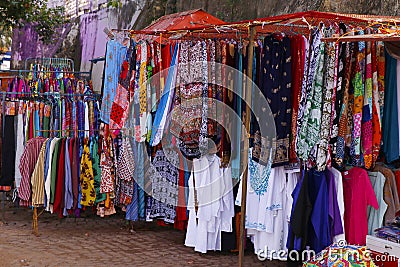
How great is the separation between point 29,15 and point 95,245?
686 centimetres

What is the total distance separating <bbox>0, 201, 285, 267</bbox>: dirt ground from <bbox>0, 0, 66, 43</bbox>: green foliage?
4876 mm

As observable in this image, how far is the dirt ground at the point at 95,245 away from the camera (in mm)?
5938

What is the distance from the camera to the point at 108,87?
7.03m

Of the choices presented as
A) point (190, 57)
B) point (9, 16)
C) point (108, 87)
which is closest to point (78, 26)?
point (9, 16)

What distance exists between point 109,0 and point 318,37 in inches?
346

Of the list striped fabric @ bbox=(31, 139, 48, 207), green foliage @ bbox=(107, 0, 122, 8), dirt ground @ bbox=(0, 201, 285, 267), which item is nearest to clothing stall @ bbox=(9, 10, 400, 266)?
A: striped fabric @ bbox=(31, 139, 48, 207)

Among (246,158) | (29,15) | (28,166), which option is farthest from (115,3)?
(246,158)

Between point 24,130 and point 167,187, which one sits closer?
point 167,187

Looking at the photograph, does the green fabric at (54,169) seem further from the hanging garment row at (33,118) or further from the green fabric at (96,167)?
the hanging garment row at (33,118)

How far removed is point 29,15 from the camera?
12023 mm

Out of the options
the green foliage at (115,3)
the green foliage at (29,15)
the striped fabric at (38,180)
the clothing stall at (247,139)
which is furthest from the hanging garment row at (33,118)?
the green foliage at (115,3)

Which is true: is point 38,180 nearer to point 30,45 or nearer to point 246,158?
point 246,158

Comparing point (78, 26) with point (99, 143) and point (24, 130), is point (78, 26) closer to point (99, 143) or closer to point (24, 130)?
point (24, 130)

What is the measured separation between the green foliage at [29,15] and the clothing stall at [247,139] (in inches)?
165
